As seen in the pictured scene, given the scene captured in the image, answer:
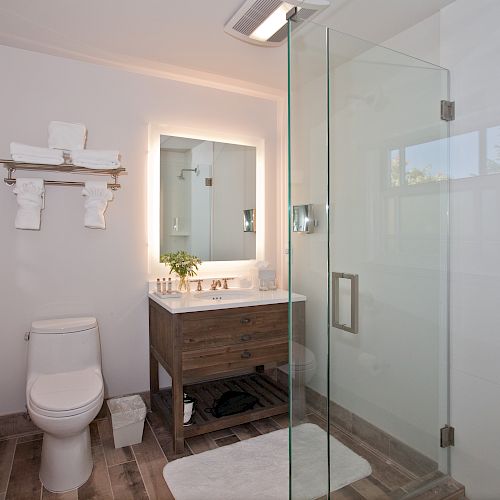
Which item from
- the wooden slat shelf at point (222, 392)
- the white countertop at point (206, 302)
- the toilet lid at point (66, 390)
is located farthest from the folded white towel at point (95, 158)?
the wooden slat shelf at point (222, 392)

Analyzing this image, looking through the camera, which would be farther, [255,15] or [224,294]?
[224,294]

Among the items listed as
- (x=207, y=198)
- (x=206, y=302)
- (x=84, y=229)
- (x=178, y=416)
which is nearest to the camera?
(x=178, y=416)

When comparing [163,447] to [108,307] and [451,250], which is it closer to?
[108,307]

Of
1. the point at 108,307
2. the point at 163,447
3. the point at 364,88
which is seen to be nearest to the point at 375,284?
the point at 364,88

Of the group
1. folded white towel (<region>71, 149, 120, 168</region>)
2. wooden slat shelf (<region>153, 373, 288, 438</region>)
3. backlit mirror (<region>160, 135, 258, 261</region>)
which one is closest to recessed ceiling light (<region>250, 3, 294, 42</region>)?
backlit mirror (<region>160, 135, 258, 261</region>)

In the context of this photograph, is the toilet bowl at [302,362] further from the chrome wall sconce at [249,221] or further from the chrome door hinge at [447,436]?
the chrome wall sconce at [249,221]

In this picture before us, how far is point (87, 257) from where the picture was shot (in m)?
2.65

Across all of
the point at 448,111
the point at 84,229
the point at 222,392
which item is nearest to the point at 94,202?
the point at 84,229

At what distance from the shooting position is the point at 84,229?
8.64 feet

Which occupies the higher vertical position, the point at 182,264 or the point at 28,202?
the point at 28,202

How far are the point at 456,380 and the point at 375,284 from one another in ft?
2.18

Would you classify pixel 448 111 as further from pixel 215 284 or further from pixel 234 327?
pixel 215 284

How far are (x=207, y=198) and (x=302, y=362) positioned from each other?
1815 mm

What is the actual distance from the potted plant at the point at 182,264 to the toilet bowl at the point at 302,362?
1.37m
